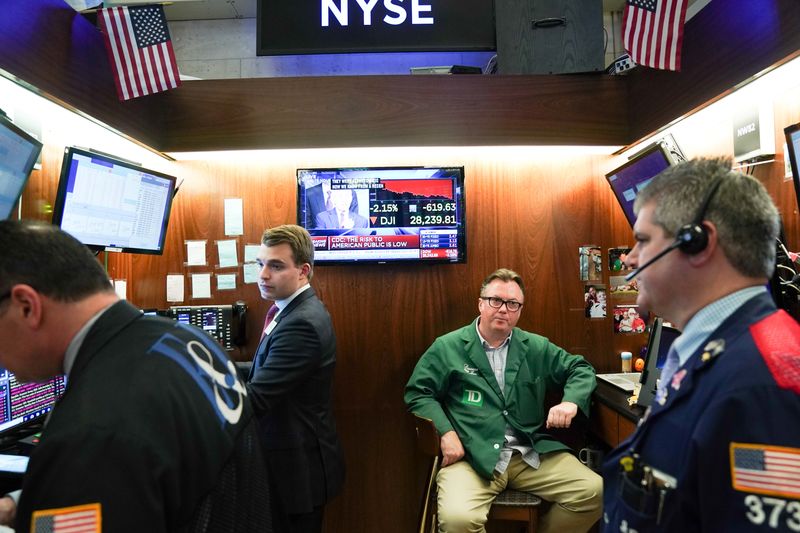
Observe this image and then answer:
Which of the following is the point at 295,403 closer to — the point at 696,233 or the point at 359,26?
the point at 696,233

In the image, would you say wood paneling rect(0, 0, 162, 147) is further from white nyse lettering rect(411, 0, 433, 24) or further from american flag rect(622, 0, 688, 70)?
american flag rect(622, 0, 688, 70)

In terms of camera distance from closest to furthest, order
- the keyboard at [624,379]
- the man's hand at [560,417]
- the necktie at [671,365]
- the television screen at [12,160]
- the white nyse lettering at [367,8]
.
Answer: the necktie at [671,365] → the television screen at [12,160] → the man's hand at [560,417] → the keyboard at [624,379] → the white nyse lettering at [367,8]

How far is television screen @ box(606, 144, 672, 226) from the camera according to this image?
7.78 ft

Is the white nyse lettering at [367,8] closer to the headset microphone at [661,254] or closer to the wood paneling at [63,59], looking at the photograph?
the wood paneling at [63,59]

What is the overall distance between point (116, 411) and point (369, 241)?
7.79ft

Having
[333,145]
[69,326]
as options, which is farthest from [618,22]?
[69,326]

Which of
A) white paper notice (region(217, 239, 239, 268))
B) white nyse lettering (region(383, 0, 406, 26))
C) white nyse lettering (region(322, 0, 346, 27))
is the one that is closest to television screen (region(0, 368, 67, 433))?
white paper notice (region(217, 239, 239, 268))

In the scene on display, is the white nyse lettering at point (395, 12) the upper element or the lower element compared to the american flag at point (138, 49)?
upper

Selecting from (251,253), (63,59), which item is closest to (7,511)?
(63,59)

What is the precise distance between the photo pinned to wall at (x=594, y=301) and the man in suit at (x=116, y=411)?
2.65 meters

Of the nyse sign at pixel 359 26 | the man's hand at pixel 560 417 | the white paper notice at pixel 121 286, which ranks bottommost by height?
the man's hand at pixel 560 417

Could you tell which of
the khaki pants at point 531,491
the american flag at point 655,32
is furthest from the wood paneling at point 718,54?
the khaki pants at point 531,491

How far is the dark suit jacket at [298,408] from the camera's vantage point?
6.84 feet

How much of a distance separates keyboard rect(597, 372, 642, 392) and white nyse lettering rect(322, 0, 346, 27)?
2.69 m
